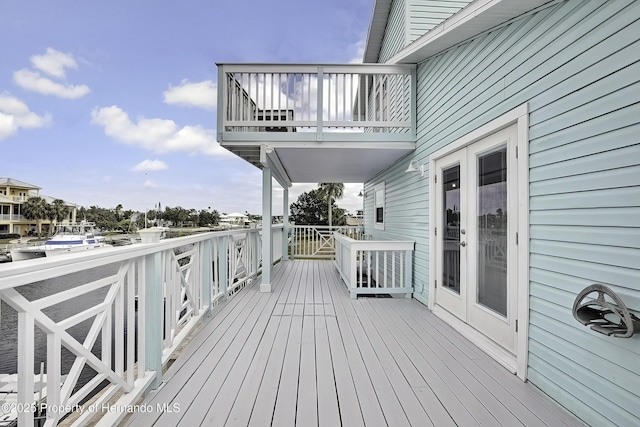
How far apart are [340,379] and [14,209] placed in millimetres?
8390

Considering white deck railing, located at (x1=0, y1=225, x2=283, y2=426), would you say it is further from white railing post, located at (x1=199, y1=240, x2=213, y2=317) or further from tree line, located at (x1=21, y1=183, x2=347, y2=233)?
tree line, located at (x1=21, y1=183, x2=347, y2=233)

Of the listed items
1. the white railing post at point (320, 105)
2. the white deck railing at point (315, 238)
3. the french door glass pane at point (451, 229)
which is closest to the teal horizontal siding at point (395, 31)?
the white railing post at point (320, 105)

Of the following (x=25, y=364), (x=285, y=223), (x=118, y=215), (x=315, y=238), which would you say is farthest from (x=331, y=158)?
(x=118, y=215)

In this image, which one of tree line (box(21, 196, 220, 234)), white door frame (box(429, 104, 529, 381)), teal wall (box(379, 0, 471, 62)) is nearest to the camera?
white door frame (box(429, 104, 529, 381))

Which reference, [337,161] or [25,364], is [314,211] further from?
[25,364]

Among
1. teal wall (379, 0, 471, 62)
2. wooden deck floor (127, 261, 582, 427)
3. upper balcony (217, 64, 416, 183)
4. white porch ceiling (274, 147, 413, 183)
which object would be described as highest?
teal wall (379, 0, 471, 62)

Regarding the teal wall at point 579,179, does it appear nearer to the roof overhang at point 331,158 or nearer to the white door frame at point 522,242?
the white door frame at point 522,242

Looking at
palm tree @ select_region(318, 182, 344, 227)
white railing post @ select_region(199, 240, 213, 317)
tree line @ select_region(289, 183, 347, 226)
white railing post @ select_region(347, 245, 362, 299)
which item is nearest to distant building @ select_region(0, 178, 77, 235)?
white railing post @ select_region(199, 240, 213, 317)

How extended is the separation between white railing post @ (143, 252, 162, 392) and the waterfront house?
2.56m

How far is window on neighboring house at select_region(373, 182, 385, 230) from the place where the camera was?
7.06m

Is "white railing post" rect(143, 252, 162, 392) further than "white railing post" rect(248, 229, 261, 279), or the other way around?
"white railing post" rect(248, 229, 261, 279)

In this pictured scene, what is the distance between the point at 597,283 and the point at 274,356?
226cm

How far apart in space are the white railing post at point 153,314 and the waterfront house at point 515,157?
2.56 meters

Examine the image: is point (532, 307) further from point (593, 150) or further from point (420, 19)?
point (420, 19)
